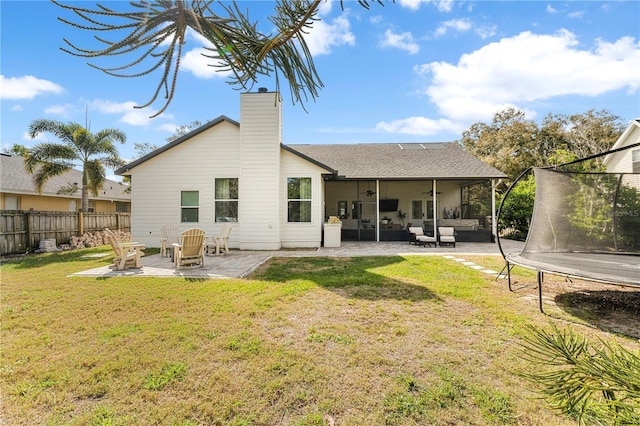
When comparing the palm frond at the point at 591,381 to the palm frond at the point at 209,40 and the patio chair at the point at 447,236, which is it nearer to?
the palm frond at the point at 209,40

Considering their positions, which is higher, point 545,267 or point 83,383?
point 545,267

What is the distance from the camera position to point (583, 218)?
6293mm

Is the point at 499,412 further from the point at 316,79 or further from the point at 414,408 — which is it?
the point at 316,79

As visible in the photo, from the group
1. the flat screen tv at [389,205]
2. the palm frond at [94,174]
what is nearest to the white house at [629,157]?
the flat screen tv at [389,205]

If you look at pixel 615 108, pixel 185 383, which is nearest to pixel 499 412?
pixel 185 383

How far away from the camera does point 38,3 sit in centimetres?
128

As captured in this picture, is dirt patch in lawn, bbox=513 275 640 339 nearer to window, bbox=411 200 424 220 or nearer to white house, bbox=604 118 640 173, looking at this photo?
white house, bbox=604 118 640 173

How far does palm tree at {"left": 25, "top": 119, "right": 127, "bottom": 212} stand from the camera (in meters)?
12.7

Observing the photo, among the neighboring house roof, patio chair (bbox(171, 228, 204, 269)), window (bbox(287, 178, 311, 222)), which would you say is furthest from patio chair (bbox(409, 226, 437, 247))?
the neighboring house roof

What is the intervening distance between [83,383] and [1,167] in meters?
18.7

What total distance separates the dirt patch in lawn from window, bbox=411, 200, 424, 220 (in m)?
12.2

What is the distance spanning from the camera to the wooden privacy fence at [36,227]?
1034cm

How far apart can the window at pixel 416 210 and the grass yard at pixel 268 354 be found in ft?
43.6

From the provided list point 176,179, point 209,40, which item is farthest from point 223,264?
point 209,40
